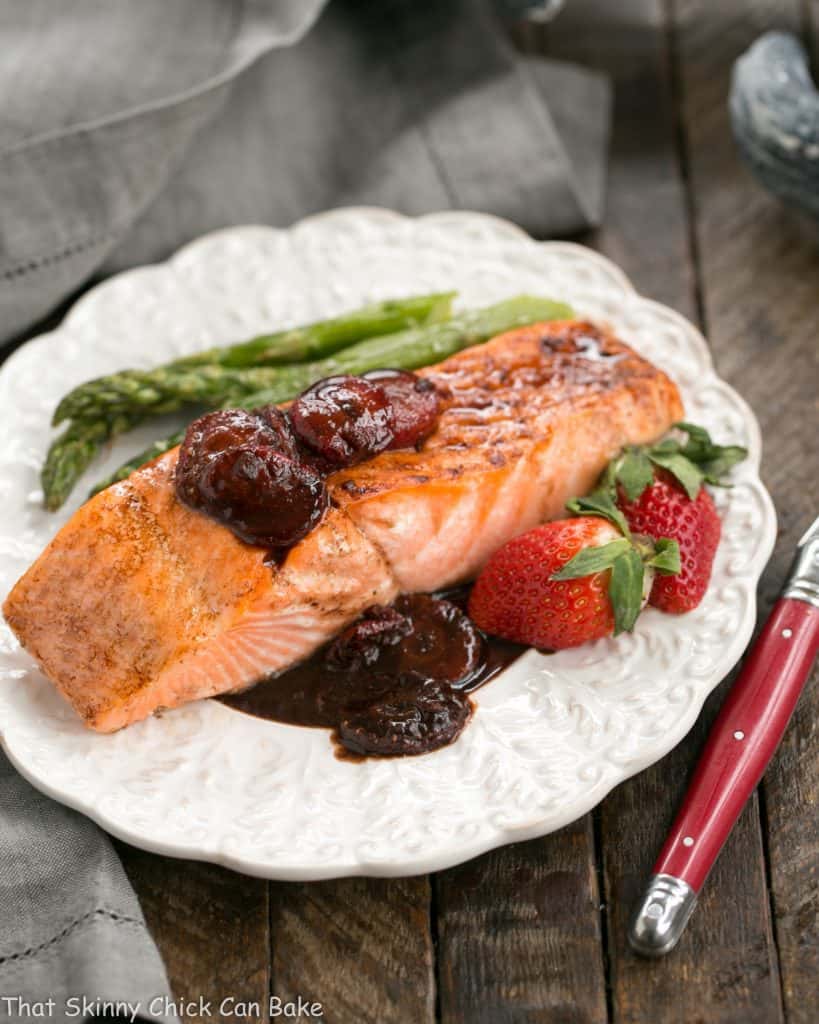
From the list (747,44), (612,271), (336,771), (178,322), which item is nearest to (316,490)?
(336,771)

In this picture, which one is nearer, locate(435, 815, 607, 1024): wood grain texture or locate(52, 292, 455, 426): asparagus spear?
locate(435, 815, 607, 1024): wood grain texture

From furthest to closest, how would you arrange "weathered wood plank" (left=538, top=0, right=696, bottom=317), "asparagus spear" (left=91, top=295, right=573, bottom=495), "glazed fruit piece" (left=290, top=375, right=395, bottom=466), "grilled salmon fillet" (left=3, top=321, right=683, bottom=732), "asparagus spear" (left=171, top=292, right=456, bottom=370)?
1. "weathered wood plank" (left=538, top=0, right=696, bottom=317)
2. "asparagus spear" (left=171, top=292, right=456, bottom=370)
3. "asparagus spear" (left=91, top=295, right=573, bottom=495)
4. "glazed fruit piece" (left=290, top=375, right=395, bottom=466)
5. "grilled salmon fillet" (left=3, top=321, right=683, bottom=732)

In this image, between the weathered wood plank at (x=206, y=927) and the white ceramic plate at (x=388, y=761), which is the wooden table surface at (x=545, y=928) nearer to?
the weathered wood plank at (x=206, y=927)

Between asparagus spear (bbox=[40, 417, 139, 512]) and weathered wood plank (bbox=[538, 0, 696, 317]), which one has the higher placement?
asparagus spear (bbox=[40, 417, 139, 512])

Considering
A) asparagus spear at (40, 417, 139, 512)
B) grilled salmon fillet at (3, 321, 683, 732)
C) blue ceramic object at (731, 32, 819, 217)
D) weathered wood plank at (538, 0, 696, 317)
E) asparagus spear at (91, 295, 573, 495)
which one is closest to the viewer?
grilled salmon fillet at (3, 321, 683, 732)

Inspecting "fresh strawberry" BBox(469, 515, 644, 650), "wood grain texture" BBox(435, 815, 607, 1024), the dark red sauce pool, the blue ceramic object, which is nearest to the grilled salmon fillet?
the dark red sauce pool

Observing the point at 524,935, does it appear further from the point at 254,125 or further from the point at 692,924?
the point at 254,125

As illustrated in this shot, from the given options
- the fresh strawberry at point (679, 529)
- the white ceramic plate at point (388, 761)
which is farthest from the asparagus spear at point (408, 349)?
the fresh strawberry at point (679, 529)

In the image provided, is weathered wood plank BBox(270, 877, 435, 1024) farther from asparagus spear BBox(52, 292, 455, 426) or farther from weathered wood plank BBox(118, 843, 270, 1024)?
asparagus spear BBox(52, 292, 455, 426)
